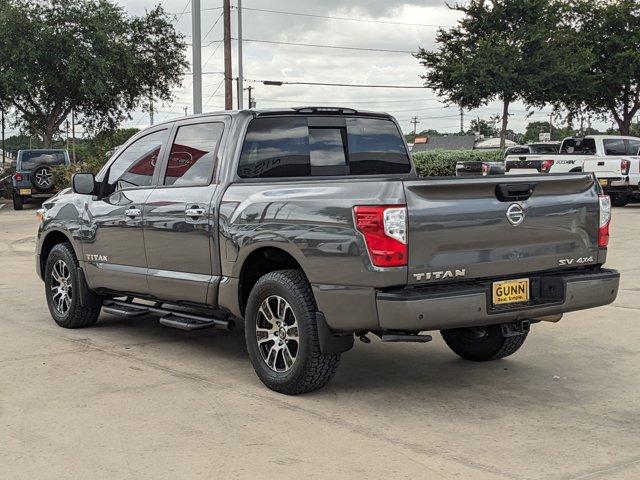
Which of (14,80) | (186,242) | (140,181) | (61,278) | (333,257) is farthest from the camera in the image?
(14,80)

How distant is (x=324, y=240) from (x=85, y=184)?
2.98 m

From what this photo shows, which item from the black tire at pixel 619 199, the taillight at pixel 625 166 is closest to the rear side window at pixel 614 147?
the taillight at pixel 625 166

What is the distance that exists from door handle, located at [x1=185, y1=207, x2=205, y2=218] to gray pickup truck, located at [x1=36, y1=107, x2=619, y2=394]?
0.04 ft

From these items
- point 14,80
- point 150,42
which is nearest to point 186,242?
point 14,80

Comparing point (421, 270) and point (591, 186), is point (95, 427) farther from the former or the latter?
point (591, 186)

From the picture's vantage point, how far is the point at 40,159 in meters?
26.4

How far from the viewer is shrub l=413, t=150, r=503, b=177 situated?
3406 centimetres

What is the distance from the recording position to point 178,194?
6398 mm

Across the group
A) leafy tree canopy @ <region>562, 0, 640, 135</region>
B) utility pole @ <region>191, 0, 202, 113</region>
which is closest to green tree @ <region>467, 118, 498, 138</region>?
leafy tree canopy @ <region>562, 0, 640, 135</region>

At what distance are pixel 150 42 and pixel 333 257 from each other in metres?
35.7

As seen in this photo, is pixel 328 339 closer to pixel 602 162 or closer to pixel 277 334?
pixel 277 334

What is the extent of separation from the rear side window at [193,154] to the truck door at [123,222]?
21 centimetres

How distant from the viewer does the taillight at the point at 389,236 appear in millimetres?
4770

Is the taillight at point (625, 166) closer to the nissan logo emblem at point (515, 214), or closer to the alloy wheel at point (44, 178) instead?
the alloy wheel at point (44, 178)
